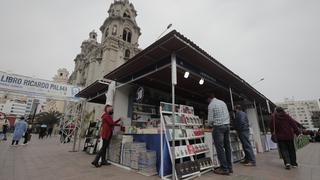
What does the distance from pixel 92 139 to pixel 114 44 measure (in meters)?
19.9

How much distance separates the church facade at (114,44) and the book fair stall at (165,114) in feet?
54.0

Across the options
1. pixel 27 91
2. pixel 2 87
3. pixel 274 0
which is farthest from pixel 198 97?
pixel 2 87

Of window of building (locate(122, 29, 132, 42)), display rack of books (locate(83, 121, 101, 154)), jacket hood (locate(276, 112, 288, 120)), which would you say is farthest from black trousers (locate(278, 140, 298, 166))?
window of building (locate(122, 29, 132, 42))

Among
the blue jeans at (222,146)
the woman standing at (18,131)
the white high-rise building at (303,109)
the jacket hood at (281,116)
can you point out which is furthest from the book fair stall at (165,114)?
the white high-rise building at (303,109)

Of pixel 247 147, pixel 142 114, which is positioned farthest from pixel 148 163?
pixel 142 114

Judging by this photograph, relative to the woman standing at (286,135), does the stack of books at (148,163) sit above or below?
below

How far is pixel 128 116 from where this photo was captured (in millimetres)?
6430

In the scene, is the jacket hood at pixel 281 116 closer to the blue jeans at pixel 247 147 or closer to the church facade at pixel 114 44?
the blue jeans at pixel 247 147

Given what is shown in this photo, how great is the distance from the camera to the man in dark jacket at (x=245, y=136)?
472 centimetres

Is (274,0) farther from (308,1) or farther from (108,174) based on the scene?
(108,174)

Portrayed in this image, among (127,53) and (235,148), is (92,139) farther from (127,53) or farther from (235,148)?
(127,53)

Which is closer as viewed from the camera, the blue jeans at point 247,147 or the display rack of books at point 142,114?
the blue jeans at point 247,147

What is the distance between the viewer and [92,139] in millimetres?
7160

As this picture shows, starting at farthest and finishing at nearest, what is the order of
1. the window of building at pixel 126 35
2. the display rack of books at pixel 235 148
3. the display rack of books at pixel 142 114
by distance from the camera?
the window of building at pixel 126 35
the display rack of books at pixel 142 114
the display rack of books at pixel 235 148
